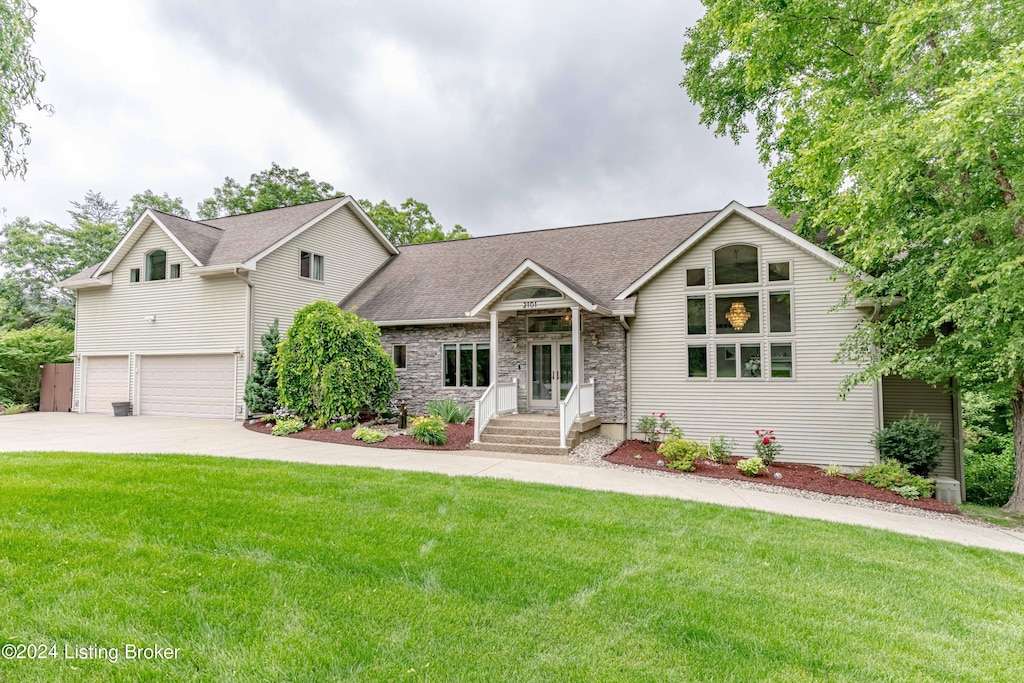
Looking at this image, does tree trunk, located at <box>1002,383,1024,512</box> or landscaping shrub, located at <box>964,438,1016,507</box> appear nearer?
tree trunk, located at <box>1002,383,1024,512</box>

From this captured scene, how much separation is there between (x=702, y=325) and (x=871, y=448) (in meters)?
4.02

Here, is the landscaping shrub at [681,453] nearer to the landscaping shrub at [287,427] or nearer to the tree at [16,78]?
the landscaping shrub at [287,427]

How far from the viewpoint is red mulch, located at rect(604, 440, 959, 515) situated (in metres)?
8.03

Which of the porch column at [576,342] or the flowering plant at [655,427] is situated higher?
the porch column at [576,342]

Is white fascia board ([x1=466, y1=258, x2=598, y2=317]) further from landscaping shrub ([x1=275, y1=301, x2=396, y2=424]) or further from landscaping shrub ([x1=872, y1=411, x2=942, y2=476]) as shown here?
landscaping shrub ([x1=872, y1=411, x2=942, y2=476])

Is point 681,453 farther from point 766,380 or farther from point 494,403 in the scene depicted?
point 494,403

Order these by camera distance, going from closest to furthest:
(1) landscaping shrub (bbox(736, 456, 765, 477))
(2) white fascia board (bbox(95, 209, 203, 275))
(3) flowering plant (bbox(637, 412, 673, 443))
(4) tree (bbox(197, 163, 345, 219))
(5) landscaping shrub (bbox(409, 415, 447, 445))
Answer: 1. (1) landscaping shrub (bbox(736, 456, 765, 477))
2. (5) landscaping shrub (bbox(409, 415, 447, 445))
3. (3) flowering plant (bbox(637, 412, 673, 443))
4. (2) white fascia board (bbox(95, 209, 203, 275))
5. (4) tree (bbox(197, 163, 345, 219))

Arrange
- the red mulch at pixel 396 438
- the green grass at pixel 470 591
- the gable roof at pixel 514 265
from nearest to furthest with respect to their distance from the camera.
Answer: the green grass at pixel 470 591
the red mulch at pixel 396 438
the gable roof at pixel 514 265

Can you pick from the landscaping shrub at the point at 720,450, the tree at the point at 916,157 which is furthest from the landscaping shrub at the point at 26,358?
the tree at the point at 916,157

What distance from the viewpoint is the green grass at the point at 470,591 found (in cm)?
269

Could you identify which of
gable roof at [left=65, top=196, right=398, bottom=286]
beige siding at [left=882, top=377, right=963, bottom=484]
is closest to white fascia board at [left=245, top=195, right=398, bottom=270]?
gable roof at [left=65, top=196, right=398, bottom=286]

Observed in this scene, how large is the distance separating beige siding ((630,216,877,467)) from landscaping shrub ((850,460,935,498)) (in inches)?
43.0

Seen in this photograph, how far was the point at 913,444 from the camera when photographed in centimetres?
935

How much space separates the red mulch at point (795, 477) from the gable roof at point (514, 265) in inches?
139
